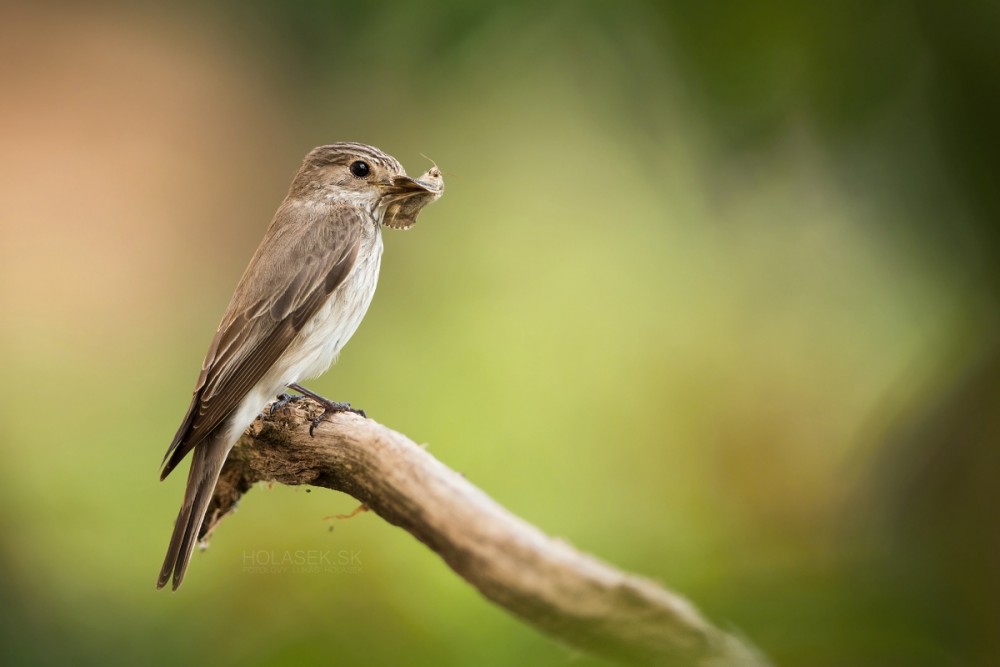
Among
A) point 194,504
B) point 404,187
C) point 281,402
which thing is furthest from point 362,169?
point 194,504

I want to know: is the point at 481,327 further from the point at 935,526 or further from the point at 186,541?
the point at 935,526

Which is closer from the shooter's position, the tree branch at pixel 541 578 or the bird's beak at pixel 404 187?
the tree branch at pixel 541 578

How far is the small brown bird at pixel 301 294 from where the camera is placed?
1.57 meters

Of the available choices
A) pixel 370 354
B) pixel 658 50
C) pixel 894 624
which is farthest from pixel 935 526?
pixel 370 354

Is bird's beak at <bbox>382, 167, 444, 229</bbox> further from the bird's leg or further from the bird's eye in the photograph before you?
the bird's leg

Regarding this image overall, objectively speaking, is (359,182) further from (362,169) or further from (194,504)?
(194,504)

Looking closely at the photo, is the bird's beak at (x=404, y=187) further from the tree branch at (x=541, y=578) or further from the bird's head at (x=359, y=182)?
the tree branch at (x=541, y=578)

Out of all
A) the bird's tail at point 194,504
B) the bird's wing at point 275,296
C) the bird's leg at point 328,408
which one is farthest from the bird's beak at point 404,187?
the bird's tail at point 194,504

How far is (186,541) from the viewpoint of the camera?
1.47 metres

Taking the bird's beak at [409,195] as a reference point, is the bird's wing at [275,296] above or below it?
below

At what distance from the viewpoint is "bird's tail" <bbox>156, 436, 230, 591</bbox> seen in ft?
4.74

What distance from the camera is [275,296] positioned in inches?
68.7

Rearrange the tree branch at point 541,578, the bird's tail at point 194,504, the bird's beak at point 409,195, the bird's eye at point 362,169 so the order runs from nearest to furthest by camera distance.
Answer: the tree branch at point 541,578, the bird's tail at point 194,504, the bird's beak at point 409,195, the bird's eye at point 362,169

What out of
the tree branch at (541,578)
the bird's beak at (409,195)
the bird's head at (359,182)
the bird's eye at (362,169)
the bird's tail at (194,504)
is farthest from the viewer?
the bird's eye at (362,169)
